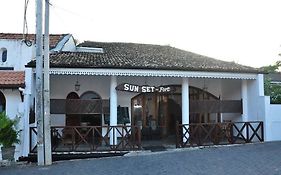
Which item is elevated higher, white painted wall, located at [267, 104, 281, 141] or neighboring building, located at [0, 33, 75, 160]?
neighboring building, located at [0, 33, 75, 160]

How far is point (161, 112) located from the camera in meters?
16.5

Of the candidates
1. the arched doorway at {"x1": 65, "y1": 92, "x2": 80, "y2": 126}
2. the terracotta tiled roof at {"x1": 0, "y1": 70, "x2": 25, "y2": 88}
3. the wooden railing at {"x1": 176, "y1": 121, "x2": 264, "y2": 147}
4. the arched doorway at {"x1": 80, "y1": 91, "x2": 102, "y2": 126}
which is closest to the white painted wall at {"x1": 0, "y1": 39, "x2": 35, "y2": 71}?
the terracotta tiled roof at {"x1": 0, "y1": 70, "x2": 25, "y2": 88}

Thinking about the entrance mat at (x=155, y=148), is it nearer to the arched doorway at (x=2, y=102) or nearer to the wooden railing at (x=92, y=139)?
the wooden railing at (x=92, y=139)

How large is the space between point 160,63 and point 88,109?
3607 millimetres

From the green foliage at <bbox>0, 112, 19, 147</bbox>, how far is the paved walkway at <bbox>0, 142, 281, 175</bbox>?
92cm

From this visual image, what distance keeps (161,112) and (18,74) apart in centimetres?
714

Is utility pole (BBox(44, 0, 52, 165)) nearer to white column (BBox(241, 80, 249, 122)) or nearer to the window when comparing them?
the window

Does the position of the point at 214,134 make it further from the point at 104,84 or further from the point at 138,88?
the point at 104,84

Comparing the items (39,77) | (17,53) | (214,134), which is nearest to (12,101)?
(39,77)

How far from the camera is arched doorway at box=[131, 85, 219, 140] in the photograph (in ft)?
52.9

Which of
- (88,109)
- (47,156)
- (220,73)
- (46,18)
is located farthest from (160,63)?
Result: (47,156)

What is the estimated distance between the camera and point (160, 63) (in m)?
13.7

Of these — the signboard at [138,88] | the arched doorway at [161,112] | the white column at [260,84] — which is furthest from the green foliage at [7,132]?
the white column at [260,84]

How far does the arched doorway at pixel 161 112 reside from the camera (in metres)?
16.1
